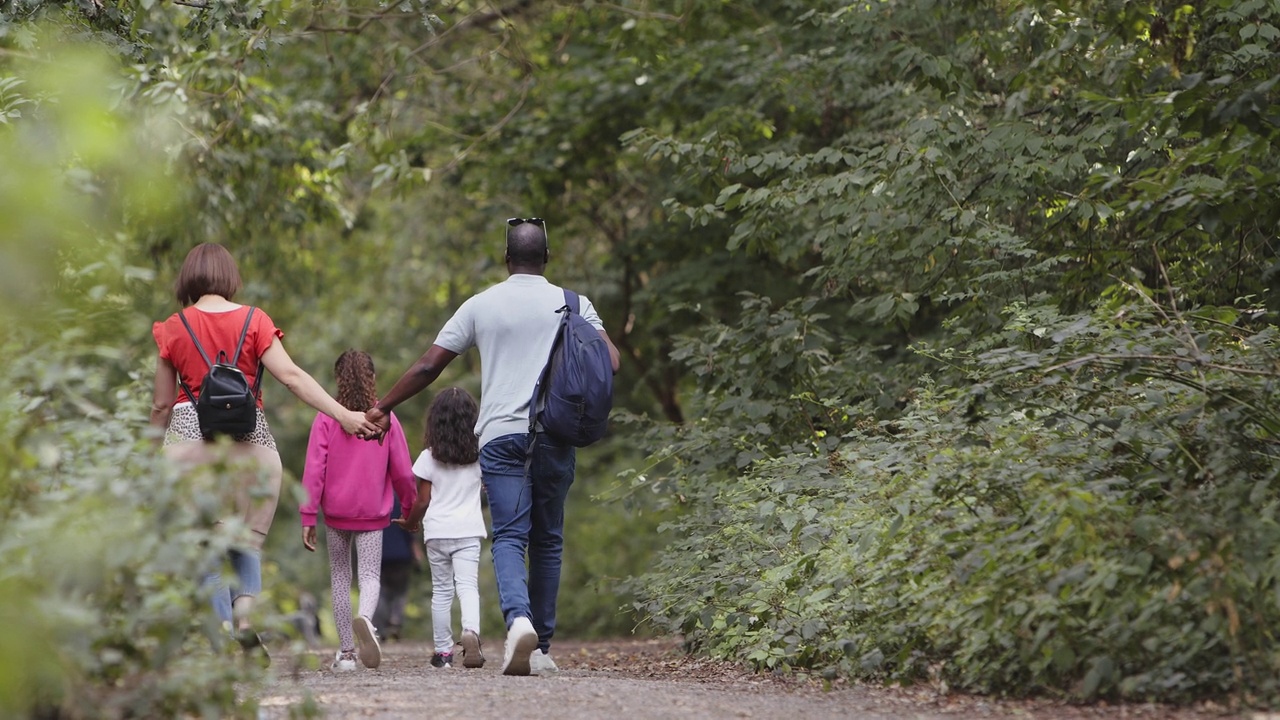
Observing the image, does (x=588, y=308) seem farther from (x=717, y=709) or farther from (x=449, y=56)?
(x=449, y=56)

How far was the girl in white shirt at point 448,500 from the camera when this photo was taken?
25.4 feet

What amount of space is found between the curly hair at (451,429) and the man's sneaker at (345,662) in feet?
3.99

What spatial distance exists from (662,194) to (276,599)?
10.5 meters

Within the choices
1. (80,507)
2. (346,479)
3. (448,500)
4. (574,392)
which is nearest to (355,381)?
(346,479)

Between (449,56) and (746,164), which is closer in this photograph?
(746,164)

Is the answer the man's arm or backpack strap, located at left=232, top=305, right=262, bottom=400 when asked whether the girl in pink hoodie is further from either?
backpack strap, located at left=232, top=305, right=262, bottom=400

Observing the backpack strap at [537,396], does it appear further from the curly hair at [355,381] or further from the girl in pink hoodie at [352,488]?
the curly hair at [355,381]

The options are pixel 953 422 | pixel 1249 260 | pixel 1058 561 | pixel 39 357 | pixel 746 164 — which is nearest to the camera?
pixel 39 357

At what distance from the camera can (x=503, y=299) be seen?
6.57m

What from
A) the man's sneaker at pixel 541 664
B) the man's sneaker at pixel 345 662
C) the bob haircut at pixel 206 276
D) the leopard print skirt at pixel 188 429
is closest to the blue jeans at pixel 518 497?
the man's sneaker at pixel 541 664

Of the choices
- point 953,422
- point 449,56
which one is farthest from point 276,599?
point 449,56

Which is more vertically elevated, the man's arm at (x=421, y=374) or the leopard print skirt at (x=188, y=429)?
the man's arm at (x=421, y=374)

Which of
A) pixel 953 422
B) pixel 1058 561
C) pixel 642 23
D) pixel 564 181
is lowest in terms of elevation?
pixel 1058 561

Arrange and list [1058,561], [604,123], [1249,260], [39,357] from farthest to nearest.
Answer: [604,123], [1249,260], [1058,561], [39,357]
